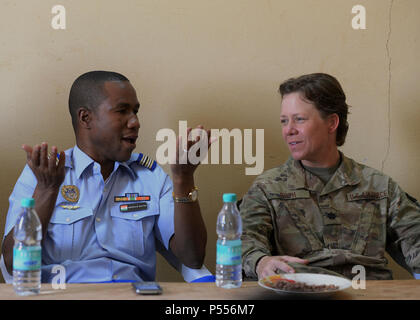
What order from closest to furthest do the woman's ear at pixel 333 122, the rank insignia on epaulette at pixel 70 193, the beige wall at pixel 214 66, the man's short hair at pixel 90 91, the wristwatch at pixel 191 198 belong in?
the wristwatch at pixel 191 198 < the rank insignia on epaulette at pixel 70 193 < the man's short hair at pixel 90 91 < the woman's ear at pixel 333 122 < the beige wall at pixel 214 66

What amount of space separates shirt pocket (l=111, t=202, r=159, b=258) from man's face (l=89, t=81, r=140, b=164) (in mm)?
215

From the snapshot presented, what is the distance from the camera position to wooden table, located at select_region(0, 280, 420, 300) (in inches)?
53.1

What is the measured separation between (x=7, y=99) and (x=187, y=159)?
1.15 metres

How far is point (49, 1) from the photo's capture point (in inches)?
94.8

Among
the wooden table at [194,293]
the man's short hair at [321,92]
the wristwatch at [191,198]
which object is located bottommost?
the wooden table at [194,293]

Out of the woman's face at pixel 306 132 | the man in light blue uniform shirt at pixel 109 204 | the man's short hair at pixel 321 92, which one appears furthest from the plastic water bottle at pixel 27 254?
the man's short hair at pixel 321 92

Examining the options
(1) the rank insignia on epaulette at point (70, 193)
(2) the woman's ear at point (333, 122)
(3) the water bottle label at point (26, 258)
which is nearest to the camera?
(3) the water bottle label at point (26, 258)

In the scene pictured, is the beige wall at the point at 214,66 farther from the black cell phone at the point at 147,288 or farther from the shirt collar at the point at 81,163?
the black cell phone at the point at 147,288

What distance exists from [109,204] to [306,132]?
84cm

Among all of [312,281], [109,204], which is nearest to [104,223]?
[109,204]

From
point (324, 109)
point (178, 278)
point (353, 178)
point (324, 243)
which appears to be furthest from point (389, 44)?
point (178, 278)

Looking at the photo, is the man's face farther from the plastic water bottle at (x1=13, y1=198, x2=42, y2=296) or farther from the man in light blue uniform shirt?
the plastic water bottle at (x1=13, y1=198, x2=42, y2=296)

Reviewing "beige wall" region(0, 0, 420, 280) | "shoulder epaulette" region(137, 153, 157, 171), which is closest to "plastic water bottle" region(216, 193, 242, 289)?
"shoulder epaulette" region(137, 153, 157, 171)

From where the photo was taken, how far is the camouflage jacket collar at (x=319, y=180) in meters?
2.08
